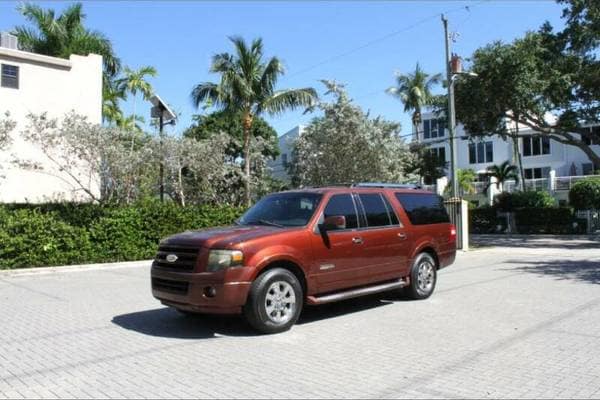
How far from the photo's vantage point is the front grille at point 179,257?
7.14 meters

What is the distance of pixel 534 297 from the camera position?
32.7 ft

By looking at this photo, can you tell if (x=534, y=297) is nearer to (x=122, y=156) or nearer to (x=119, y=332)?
(x=119, y=332)

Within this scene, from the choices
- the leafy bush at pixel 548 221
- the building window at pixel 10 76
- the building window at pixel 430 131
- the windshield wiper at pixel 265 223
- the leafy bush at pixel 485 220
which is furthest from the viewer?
the building window at pixel 430 131

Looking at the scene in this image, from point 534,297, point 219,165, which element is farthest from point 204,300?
point 219,165

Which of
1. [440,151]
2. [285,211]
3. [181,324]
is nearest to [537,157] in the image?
[440,151]

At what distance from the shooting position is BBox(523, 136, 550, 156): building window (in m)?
48.9

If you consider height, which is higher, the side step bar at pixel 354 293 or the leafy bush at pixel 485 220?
the leafy bush at pixel 485 220

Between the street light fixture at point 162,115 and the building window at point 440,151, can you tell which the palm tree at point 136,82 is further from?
the building window at point 440,151

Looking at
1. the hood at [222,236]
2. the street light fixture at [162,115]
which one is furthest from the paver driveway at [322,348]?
the street light fixture at [162,115]

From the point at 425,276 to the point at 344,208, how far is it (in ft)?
7.55

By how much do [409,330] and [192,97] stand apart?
19839mm

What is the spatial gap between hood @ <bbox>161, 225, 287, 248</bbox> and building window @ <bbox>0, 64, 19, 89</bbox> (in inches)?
643

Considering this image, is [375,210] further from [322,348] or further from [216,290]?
[216,290]

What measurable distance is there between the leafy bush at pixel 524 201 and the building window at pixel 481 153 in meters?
16.8
